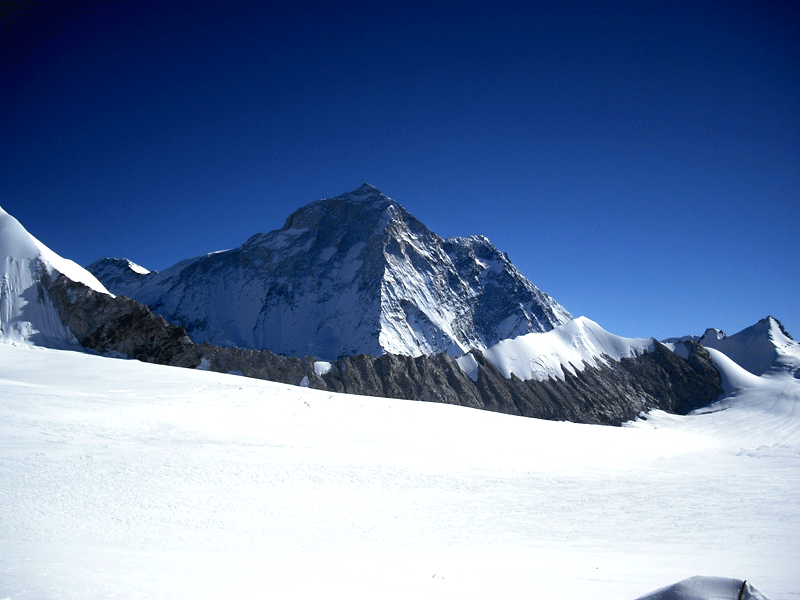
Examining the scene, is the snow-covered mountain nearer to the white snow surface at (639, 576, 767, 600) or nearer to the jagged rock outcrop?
the jagged rock outcrop

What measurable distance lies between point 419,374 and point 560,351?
77.3 feet

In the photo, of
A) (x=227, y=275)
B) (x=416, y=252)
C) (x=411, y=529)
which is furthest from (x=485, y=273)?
(x=411, y=529)

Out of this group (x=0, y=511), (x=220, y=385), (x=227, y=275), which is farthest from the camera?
(x=227, y=275)

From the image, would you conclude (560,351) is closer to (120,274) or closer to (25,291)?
(25,291)

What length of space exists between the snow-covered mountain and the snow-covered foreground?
312 feet

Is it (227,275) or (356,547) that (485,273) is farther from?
(356,547)

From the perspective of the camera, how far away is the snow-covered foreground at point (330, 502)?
7.63 meters

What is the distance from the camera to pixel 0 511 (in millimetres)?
10555

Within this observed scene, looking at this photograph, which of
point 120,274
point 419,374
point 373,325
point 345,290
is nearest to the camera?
point 419,374

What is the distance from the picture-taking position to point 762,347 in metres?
89.9

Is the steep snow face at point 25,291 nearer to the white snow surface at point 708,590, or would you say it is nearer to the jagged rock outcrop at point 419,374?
the jagged rock outcrop at point 419,374

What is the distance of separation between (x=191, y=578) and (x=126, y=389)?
65.6 feet

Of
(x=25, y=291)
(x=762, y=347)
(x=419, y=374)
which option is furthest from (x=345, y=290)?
(x=762, y=347)

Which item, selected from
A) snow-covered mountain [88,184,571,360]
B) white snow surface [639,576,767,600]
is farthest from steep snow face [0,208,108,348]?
snow-covered mountain [88,184,571,360]
